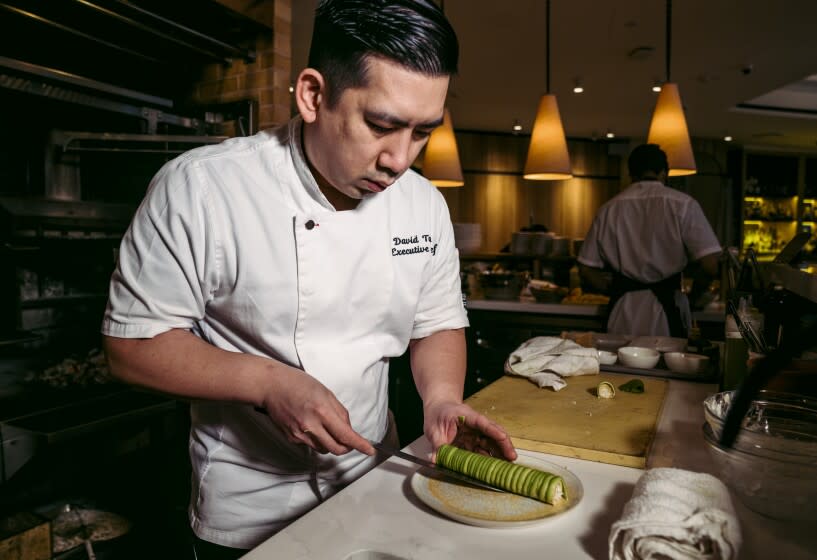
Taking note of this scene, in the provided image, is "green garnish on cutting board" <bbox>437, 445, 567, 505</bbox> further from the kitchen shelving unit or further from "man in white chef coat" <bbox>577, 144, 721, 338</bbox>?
the kitchen shelving unit

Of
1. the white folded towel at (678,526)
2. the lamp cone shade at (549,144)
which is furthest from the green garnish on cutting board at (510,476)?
the lamp cone shade at (549,144)

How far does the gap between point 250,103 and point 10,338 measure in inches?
62.4

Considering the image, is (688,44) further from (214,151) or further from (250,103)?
(214,151)

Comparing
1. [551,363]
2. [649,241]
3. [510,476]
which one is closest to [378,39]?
[510,476]

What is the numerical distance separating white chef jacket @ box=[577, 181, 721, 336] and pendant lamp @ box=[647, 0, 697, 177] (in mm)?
473

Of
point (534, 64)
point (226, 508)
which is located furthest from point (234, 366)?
point (534, 64)

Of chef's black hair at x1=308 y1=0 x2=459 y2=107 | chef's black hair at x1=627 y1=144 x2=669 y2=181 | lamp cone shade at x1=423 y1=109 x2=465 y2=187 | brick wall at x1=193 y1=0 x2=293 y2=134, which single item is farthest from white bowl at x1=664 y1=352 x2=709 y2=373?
lamp cone shade at x1=423 y1=109 x2=465 y2=187

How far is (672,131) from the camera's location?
3.79 meters

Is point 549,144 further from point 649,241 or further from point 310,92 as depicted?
point 310,92

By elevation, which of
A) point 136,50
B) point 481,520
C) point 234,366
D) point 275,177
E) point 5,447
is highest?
point 136,50

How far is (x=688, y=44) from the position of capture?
5.10 m

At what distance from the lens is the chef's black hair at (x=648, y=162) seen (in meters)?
3.45

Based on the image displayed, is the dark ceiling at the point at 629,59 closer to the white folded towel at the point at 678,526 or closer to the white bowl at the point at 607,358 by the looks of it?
the white bowl at the point at 607,358

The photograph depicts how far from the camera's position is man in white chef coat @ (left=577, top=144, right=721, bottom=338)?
11.0 ft
